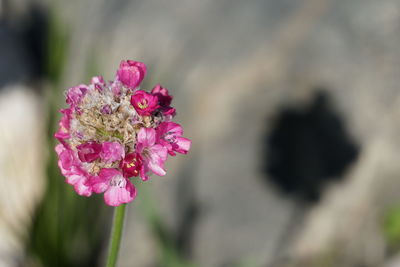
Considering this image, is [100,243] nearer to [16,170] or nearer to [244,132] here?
[16,170]

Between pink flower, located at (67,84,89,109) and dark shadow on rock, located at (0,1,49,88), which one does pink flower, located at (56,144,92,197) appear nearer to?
pink flower, located at (67,84,89,109)

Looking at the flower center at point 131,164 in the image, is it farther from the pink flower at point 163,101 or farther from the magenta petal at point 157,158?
the pink flower at point 163,101

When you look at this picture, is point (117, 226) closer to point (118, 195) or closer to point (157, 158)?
point (118, 195)

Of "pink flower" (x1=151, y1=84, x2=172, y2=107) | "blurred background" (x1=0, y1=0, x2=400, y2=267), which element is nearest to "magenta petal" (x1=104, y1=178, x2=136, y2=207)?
"pink flower" (x1=151, y1=84, x2=172, y2=107)

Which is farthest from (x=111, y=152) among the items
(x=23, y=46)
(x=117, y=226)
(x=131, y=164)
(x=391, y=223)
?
(x=23, y=46)

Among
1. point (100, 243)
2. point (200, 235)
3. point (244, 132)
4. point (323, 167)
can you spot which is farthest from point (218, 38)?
point (100, 243)
